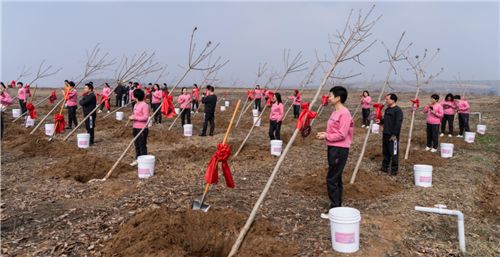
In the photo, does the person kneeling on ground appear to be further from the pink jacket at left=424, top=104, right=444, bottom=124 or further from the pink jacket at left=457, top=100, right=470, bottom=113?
the pink jacket at left=457, top=100, right=470, bottom=113

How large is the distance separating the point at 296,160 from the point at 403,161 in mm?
2916

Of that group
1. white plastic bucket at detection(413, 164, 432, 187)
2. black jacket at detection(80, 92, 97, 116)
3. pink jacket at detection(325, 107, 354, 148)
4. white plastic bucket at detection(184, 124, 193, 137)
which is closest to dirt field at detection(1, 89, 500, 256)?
white plastic bucket at detection(413, 164, 432, 187)

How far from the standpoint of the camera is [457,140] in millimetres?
11133

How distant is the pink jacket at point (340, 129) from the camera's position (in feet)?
13.9

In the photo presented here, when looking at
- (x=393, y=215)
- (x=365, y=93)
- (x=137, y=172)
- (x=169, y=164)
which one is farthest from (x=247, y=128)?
(x=393, y=215)

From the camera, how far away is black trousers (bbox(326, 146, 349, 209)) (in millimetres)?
4320

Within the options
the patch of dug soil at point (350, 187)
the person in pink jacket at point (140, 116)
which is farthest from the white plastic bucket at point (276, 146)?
the person in pink jacket at point (140, 116)

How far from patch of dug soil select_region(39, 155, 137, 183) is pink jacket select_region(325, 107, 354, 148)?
455 cm

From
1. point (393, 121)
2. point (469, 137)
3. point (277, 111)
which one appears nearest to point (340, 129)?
point (393, 121)

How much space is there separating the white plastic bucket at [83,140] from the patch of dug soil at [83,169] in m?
2.55

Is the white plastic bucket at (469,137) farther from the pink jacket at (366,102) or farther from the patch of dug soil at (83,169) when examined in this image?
the patch of dug soil at (83,169)

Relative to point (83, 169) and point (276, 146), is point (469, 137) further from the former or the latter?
point (83, 169)

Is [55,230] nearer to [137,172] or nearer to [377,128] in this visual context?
[137,172]

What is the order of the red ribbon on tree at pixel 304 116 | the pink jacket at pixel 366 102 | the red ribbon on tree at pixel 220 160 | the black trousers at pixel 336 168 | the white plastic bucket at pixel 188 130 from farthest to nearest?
the pink jacket at pixel 366 102
the white plastic bucket at pixel 188 130
the black trousers at pixel 336 168
the red ribbon on tree at pixel 220 160
the red ribbon on tree at pixel 304 116
